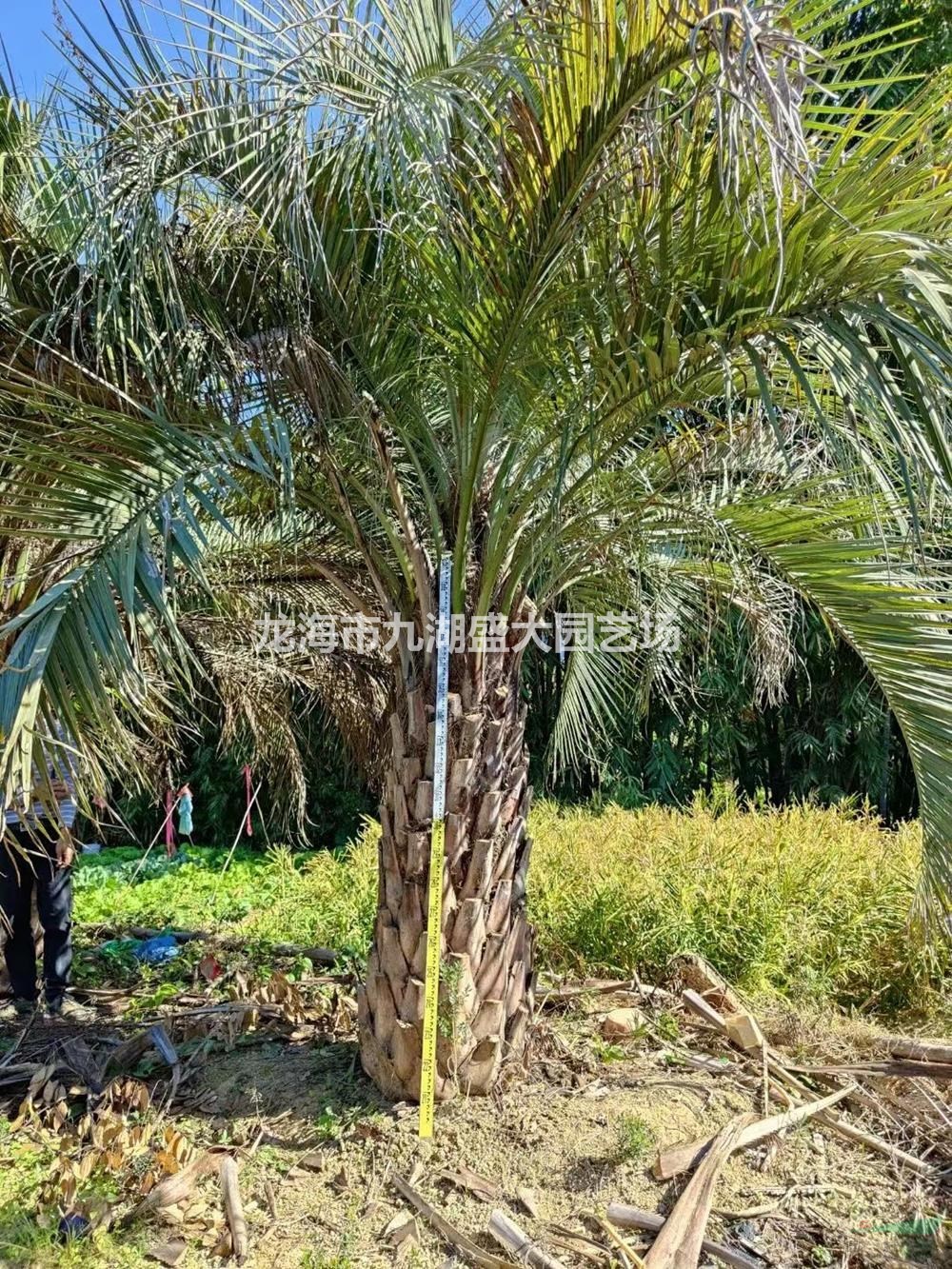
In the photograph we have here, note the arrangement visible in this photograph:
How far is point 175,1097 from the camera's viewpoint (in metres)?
3.18

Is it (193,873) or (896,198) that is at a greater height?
(896,198)

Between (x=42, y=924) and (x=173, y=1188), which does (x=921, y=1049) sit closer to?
(x=173, y=1188)

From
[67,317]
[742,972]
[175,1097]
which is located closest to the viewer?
[67,317]

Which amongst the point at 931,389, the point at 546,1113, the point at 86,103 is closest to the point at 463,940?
the point at 546,1113

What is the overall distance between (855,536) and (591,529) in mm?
798

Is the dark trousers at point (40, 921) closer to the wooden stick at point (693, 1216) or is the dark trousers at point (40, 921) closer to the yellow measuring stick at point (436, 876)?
the yellow measuring stick at point (436, 876)

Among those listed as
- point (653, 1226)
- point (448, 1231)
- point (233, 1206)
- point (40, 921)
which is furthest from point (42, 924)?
point (653, 1226)

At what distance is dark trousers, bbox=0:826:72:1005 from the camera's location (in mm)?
4070

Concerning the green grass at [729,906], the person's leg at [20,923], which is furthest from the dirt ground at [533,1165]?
the person's leg at [20,923]

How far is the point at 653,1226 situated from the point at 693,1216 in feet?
0.35

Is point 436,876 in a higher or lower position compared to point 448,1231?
higher

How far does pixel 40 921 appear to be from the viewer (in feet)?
14.0

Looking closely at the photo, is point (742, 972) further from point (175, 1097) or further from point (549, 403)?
point (549, 403)

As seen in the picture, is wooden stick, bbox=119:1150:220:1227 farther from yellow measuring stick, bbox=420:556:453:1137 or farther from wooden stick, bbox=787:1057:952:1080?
wooden stick, bbox=787:1057:952:1080
